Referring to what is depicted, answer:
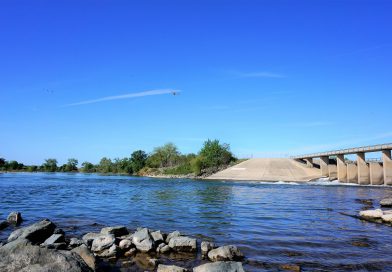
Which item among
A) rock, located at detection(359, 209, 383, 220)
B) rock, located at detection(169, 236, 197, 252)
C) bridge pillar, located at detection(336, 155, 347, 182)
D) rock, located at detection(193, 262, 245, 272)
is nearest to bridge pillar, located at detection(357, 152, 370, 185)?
bridge pillar, located at detection(336, 155, 347, 182)

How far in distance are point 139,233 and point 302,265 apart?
799 cm

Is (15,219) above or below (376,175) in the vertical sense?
below

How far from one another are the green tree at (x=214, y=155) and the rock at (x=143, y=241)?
157 metres

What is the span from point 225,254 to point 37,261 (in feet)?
26.7

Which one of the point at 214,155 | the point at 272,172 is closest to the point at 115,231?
the point at 272,172

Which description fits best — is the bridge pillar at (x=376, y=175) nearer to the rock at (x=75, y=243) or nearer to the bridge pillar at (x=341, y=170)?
the bridge pillar at (x=341, y=170)

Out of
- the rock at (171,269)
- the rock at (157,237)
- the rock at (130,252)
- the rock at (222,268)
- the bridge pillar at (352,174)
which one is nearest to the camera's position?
the rock at (222,268)

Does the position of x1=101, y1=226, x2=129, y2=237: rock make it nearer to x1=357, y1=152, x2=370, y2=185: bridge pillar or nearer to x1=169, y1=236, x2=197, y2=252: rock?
x1=169, y1=236, x2=197, y2=252: rock

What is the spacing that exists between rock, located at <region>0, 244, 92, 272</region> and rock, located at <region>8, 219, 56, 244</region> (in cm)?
652

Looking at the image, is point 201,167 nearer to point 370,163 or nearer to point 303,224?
point 370,163

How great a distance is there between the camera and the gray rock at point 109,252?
1705 centimetres

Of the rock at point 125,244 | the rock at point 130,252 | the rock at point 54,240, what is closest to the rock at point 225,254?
the rock at point 130,252

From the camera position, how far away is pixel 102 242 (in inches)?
707

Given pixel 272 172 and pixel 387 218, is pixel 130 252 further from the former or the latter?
pixel 272 172
